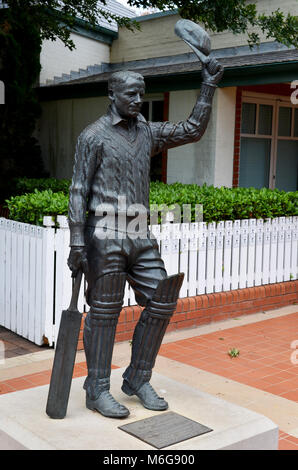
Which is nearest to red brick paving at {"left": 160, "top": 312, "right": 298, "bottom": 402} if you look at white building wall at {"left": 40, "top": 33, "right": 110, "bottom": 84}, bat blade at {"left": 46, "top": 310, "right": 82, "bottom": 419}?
bat blade at {"left": 46, "top": 310, "right": 82, "bottom": 419}

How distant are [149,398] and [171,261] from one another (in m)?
3.19

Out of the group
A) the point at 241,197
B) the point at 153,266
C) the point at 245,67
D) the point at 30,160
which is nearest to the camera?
the point at 153,266

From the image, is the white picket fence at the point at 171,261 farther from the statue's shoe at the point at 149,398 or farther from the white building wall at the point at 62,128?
the white building wall at the point at 62,128

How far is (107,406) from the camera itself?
12.8 feet

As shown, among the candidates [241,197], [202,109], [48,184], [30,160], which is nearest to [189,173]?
[48,184]

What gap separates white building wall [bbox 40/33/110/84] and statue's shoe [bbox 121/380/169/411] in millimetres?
13350

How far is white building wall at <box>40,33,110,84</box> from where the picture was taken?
1622 centimetres

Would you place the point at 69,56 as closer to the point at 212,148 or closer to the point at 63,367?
the point at 212,148

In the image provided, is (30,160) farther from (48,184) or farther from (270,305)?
(270,305)

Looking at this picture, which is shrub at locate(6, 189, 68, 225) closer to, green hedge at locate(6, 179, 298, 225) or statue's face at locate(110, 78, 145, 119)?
green hedge at locate(6, 179, 298, 225)

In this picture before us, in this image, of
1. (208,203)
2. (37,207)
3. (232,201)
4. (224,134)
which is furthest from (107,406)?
(224,134)

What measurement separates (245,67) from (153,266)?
7.58 meters

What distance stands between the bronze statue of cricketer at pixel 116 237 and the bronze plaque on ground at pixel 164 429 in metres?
0.14
